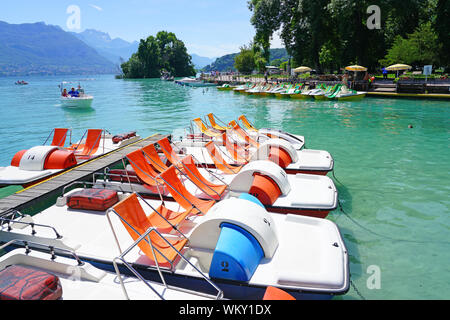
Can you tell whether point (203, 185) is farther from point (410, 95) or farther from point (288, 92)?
point (288, 92)

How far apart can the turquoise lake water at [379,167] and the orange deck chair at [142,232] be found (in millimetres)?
3119

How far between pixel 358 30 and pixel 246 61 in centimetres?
4570

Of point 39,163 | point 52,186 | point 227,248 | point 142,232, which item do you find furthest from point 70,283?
point 39,163

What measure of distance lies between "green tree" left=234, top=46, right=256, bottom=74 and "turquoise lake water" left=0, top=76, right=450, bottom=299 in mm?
55537

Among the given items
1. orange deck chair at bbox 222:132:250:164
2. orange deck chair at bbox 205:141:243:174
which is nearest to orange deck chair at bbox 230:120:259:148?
orange deck chair at bbox 222:132:250:164

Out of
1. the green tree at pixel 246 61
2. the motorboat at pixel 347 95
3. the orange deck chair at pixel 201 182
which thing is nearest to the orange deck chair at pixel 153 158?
the orange deck chair at pixel 201 182

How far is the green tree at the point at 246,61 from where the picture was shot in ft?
266

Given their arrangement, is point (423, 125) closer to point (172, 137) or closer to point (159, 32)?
point (172, 137)

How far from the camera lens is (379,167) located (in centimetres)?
1168

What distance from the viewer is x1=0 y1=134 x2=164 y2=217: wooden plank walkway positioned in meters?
7.62

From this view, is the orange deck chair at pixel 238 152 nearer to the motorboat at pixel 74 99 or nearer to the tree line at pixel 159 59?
the motorboat at pixel 74 99
